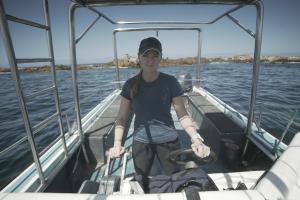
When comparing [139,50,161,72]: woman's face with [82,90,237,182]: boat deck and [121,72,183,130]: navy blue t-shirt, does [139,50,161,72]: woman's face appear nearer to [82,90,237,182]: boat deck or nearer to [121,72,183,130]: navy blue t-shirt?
[121,72,183,130]: navy blue t-shirt

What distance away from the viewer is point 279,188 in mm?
1321

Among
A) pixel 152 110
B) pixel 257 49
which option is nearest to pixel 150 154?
pixel 152 110

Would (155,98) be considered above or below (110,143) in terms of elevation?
above

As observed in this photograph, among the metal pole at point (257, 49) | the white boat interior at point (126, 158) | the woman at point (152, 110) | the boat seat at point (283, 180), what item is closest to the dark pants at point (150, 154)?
the woman at point (152, 110)

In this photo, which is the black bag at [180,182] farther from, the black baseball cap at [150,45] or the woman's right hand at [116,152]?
the black baseball cap at [150,45]

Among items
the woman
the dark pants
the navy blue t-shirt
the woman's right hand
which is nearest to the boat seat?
the woman

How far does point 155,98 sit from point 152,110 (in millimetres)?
134

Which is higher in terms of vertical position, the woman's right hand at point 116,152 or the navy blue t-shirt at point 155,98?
the navy blue t-shirt at point 155,98

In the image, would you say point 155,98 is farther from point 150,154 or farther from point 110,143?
point 110,143

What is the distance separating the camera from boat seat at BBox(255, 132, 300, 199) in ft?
4.28

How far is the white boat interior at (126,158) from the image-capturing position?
136 cm

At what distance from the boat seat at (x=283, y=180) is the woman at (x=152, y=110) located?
0.74 meters

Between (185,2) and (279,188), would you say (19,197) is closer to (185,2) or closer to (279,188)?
(279,188)

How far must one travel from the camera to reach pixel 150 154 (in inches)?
87.3
